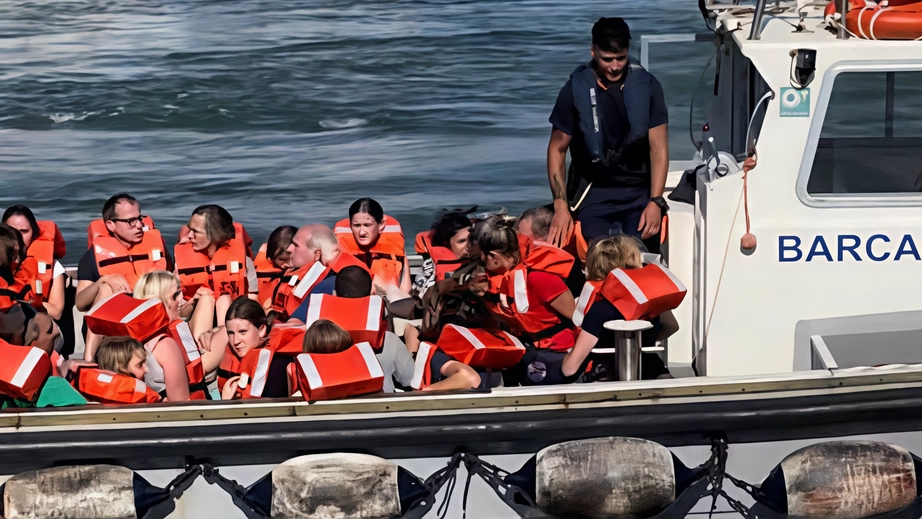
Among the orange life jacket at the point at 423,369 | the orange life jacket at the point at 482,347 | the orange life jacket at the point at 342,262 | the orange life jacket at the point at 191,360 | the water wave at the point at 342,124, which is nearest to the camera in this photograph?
the orange life jacket at the point at 482,347

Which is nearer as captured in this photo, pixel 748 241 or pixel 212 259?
pixel 748 241

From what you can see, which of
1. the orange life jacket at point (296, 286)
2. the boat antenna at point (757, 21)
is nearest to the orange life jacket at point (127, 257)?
the orange life jacket at point (296, 286)

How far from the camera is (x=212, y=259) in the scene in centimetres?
531

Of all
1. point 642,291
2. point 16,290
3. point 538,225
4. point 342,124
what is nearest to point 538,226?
point 538,225

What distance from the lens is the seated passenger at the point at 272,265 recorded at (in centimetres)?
519

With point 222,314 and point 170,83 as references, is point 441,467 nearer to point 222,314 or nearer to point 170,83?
point 222,314

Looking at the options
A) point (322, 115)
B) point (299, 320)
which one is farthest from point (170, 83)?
point (299, 320)

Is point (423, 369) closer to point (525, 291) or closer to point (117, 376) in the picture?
point (525, 291)

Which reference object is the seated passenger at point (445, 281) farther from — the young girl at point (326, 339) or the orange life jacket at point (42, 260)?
the orange life jacket at point (42, 260)

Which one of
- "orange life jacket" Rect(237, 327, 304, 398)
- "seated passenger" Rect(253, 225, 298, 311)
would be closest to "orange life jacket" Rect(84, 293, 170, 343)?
"orange life jacket" Rect(237, 327, 304, 398)

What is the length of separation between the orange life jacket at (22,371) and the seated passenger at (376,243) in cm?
176

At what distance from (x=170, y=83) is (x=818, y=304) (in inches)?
658

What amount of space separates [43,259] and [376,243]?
1602mm

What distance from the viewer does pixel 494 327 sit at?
4.34m
